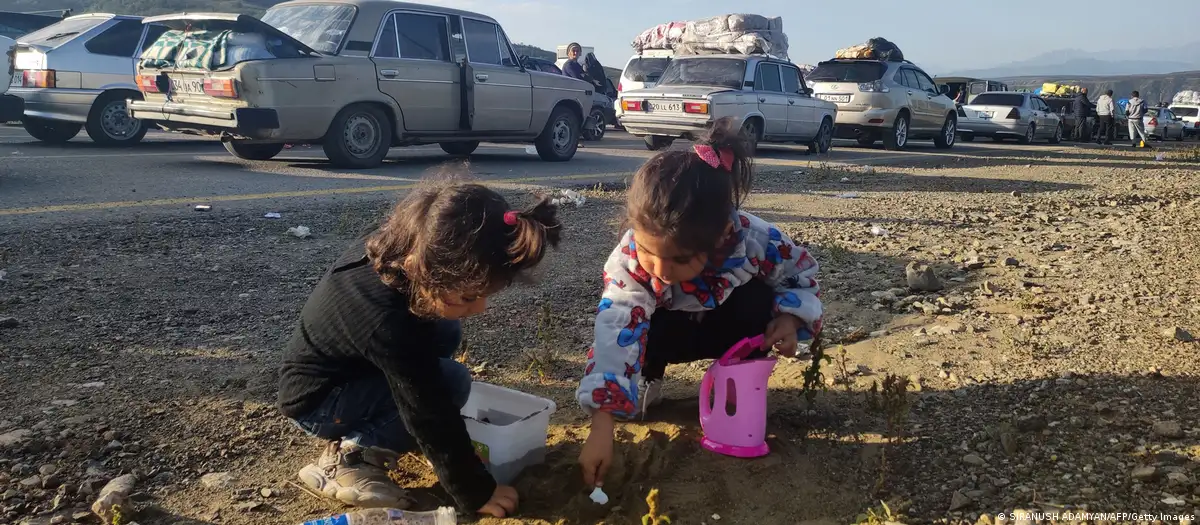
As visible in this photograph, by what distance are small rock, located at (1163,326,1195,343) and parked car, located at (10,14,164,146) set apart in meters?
9.94

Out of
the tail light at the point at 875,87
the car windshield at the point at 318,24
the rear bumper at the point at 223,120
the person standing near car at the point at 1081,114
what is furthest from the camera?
the person standing near car at the point at 1081,114

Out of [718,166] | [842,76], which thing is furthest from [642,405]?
[842,76]

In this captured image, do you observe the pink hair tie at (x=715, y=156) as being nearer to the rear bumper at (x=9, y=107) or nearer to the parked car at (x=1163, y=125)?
the rear bumper at (x=9, y=107)

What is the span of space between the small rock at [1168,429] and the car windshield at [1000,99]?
19.3 m

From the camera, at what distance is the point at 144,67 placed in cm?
848

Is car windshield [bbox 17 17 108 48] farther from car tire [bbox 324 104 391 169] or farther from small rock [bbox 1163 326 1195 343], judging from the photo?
small rock [bbox 1163 326 1195 343]

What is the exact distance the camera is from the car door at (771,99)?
12281 mm

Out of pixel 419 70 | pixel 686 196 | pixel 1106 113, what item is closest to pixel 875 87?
pixel 419 70

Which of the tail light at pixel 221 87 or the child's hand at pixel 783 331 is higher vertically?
the tail light at pixel 221 87

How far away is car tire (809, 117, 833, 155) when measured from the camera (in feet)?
44.2

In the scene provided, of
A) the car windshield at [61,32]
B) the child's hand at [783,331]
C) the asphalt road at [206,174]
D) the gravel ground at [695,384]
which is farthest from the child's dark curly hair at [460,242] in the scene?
the car windshield at [61,32]

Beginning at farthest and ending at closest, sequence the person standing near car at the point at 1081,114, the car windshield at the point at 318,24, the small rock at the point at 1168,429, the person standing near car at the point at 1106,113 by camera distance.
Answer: the person standing near car at the point at 1081,114
the person standing near car at the point at 1106,113
the car windshield at the point at 318,24
the small rock at the point at 1168,429

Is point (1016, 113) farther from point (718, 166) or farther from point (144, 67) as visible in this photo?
point (718, 166)

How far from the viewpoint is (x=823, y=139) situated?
44.7 feet
